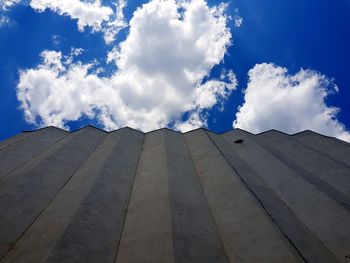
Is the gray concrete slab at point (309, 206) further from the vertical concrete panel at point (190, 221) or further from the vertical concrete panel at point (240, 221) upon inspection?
the vertical concrete panel at point (190, 221)

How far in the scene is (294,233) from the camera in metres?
6.27

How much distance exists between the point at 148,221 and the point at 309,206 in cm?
445

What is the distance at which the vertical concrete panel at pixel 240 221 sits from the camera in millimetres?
5434

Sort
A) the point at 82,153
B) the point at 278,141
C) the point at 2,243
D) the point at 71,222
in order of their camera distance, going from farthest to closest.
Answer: the point at 278,141, the point at 82,153, the point at 71,222, the point at 2,243

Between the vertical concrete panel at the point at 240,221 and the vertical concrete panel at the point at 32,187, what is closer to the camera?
the vertical concrete panel at the point at 240,221

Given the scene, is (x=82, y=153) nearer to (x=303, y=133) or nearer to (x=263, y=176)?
(x=263, y=176)

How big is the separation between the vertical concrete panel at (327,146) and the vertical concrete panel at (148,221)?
8105 mm

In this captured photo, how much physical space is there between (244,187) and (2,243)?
235 inches

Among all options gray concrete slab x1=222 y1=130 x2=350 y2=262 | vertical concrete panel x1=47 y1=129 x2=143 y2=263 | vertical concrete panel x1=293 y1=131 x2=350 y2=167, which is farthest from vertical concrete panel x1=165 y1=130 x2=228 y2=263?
vertical concrete panel x1=293 y1=131 x2=350 y2=167

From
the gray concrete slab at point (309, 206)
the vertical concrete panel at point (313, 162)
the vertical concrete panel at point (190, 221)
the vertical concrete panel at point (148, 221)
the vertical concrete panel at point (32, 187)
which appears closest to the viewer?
the vertical concrete panel at point (148, 221)

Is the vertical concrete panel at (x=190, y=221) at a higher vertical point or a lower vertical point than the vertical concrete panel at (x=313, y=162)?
lower

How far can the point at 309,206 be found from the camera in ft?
25.5

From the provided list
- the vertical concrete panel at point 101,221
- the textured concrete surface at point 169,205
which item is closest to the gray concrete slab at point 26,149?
the textured concrete surface at point 169,205

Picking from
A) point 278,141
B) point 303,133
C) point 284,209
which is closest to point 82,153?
point 284,209
